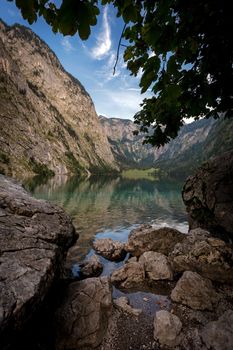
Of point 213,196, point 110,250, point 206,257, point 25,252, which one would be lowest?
point 110,250

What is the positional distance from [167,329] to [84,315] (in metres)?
3.39

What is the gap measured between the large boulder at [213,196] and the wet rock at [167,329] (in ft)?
24.6

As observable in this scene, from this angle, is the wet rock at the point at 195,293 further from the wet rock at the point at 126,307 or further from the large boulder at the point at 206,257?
the wet rock at the point at 126,307

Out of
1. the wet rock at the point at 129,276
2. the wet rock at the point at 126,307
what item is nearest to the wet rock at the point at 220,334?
the wet rock at the point at 126,307

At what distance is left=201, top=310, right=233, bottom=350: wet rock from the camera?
796 centimetres

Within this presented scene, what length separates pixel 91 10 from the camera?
224cm

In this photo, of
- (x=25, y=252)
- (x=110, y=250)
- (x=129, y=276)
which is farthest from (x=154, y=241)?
(x=25, y=252)

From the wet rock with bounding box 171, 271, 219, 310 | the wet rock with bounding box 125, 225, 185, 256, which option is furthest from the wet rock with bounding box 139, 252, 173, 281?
the wet rock with bounding box 125, 225, 185, 256

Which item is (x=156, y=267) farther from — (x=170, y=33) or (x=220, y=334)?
(x=170, y=33)

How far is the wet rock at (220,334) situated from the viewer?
7963 millimetres

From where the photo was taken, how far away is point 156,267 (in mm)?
15406

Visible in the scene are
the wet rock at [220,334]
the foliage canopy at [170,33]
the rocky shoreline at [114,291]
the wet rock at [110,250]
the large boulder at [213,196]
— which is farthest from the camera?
the wet rock at [110,250]

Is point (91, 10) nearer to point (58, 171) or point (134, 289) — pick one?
point (134, 289)

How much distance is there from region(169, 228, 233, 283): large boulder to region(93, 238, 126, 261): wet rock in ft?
17.0
